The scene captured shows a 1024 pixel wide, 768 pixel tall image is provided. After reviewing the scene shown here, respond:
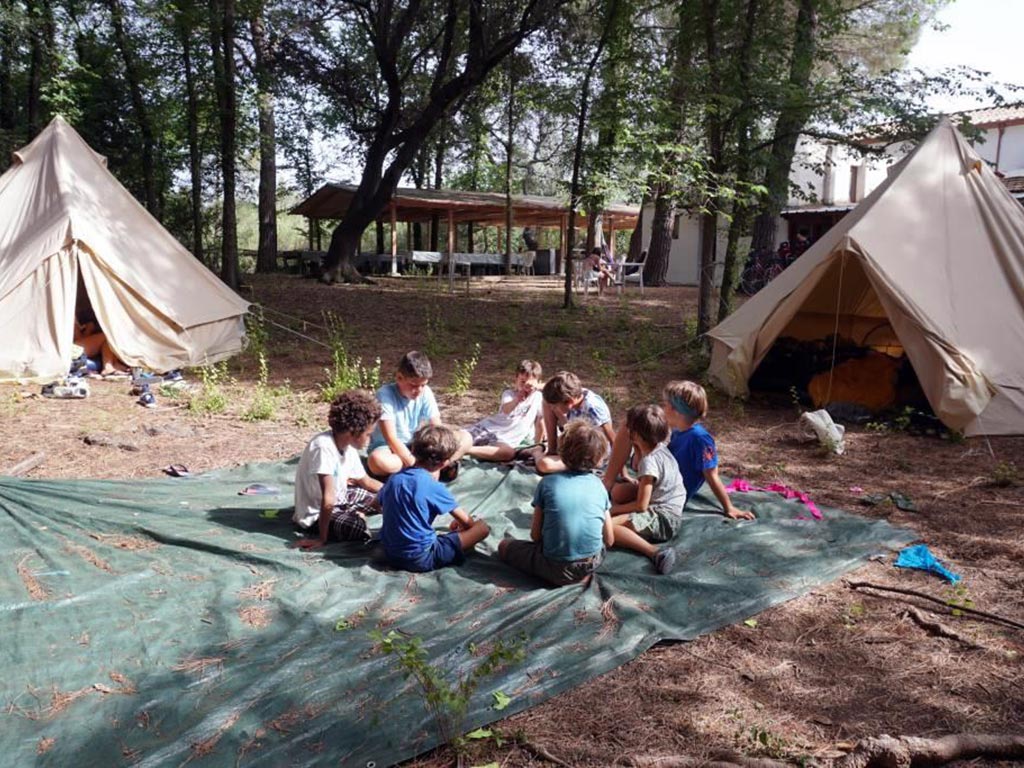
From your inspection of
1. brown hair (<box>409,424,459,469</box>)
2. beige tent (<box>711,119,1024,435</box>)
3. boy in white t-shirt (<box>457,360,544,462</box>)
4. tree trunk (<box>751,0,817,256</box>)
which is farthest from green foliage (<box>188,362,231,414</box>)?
tree trunk (<box>751,0,817,256</box>)

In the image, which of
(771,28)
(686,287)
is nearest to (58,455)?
(771,28)

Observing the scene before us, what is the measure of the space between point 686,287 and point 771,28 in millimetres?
11571

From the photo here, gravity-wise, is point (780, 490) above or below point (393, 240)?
below

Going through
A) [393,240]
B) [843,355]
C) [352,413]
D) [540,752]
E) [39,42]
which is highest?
[39,42]

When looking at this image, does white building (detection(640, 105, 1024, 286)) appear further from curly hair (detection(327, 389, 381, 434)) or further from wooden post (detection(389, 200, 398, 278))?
curly hair (detection(327, 389, 381, 434))

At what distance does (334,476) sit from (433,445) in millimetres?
619

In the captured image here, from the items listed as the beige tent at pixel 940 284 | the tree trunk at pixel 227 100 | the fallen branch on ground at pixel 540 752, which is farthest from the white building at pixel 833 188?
the fallen branch on ground at pixel 540 752

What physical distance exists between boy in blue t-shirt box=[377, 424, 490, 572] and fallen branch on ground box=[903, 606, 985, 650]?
6.64 ft

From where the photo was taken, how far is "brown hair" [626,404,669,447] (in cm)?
410

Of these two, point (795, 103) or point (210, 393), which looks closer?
point (210, 393)

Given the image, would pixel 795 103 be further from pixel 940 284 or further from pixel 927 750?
pixel 927 750

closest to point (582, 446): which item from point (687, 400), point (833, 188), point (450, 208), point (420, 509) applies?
point (420, 509)

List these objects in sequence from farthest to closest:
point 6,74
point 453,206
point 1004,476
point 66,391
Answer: point 453,206
point 6,74
point 66,391
point 1004,476

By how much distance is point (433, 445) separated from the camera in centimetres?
371
